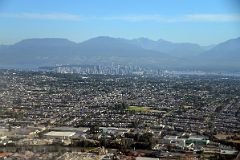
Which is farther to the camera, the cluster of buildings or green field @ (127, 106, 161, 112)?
green field @ (127, 106, 161, 112)

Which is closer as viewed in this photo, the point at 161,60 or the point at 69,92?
the point at 69,92

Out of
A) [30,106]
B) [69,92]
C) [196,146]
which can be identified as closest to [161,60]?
[69,92]

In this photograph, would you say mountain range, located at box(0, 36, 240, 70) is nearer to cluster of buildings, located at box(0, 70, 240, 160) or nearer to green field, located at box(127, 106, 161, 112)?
cluster of buildings, located at box(0, 70, 240, 160)

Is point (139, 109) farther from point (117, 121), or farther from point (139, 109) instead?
point (117, 121)

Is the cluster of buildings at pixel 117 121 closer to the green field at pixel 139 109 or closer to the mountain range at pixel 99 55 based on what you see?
the green field at pixel 139 109

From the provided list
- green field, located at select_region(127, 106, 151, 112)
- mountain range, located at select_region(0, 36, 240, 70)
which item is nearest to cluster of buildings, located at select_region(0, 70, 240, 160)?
green field, located at select_region(127, 106, 151, 112)

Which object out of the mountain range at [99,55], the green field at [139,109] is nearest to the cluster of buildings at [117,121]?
the green field at [139,109]

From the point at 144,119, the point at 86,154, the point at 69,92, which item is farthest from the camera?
the point at 69,92

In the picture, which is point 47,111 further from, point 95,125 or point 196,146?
point 196,146
